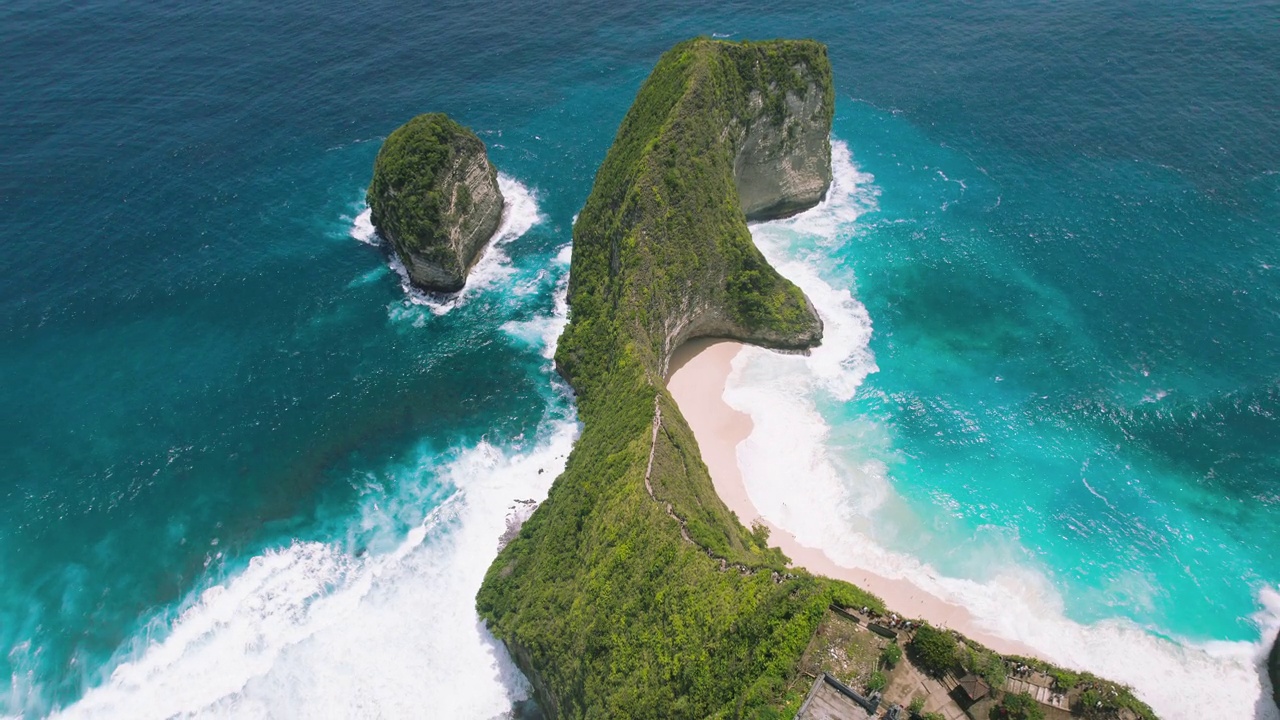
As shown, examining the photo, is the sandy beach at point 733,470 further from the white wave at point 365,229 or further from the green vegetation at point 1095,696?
the white wave at point 365,229

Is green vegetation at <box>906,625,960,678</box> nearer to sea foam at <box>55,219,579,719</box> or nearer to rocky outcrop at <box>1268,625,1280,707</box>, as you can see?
sea foam at <box>55,219,579,719</box>

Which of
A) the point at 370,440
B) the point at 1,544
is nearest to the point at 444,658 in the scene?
the point at 370,440

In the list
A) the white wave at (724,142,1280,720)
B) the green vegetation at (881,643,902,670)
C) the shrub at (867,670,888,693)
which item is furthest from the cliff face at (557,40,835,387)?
the shrub at (867,670,888,693)

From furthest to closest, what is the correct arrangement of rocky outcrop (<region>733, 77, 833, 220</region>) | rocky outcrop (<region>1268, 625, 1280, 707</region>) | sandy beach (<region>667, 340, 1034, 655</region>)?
1. rocky outcrop (<region>733, 77, 833, 220</region>)
2. sandy beach (<region>667, 340, 1034, 655</region>)
3. rocky outcrop (<region>1268, 625, 1280, 707</region>)

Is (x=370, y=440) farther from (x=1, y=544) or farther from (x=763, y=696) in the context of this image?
(x=763, y=696)

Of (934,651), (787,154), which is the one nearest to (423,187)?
(787,154)
